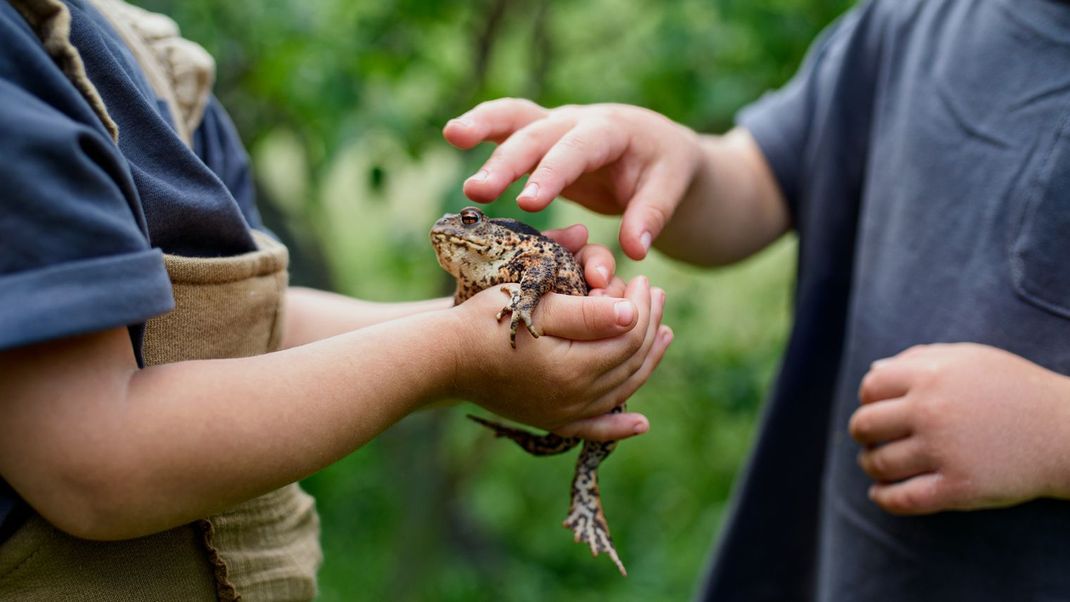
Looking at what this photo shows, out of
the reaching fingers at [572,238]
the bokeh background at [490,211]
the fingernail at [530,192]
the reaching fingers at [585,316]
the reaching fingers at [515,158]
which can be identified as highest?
the reaching fingers at [515,158]

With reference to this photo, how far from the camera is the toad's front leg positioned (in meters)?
1.48

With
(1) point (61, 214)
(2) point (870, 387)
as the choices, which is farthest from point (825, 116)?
(1) point (61, 214)

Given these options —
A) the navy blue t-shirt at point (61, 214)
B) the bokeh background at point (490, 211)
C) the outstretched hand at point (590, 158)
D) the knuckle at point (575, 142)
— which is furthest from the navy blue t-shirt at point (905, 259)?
the navy blue t-shirt at point (61, 214)

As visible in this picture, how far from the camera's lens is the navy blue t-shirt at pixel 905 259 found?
183cm

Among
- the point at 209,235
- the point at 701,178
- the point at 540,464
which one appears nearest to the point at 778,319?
the point at 540,464

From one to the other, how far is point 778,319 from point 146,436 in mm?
4947

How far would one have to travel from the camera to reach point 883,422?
1.80 m

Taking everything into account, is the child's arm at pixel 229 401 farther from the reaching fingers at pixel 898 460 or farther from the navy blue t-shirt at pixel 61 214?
the reaching fingers at pixel 898 460

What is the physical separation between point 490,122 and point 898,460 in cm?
104

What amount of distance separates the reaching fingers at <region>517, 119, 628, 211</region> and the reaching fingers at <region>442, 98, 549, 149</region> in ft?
0.34

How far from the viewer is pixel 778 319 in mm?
5664

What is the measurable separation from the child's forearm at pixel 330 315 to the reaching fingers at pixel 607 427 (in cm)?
40

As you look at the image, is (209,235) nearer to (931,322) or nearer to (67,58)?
(67,58)

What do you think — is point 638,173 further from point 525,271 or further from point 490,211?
point 490,211
